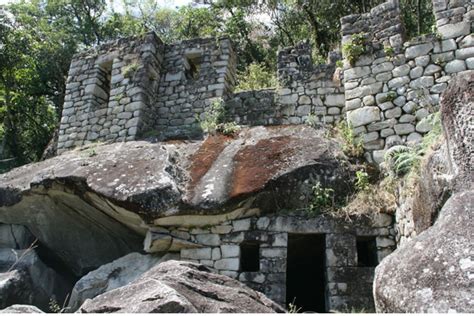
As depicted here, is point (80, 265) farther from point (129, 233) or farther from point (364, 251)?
point (364, 251)

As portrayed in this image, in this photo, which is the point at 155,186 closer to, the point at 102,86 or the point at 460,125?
the point at 460,125

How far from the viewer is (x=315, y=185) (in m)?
6.52

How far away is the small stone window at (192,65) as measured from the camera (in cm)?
996

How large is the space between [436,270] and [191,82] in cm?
780

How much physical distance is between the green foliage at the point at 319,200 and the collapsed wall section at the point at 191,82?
129 inches

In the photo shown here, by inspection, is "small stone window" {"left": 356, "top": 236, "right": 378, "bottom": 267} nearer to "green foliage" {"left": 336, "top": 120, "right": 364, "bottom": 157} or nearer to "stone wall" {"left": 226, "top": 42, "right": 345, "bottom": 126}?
"green foliage" {"left": 336, "top": 120, "right": 364, "bottom": 157}

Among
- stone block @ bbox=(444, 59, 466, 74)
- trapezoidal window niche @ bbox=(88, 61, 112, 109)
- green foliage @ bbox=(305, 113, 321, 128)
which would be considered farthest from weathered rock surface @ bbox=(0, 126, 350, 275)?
trapezoidal window niche @ bbox=(88, 61, 112, 109)

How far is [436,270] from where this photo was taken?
2471 mm

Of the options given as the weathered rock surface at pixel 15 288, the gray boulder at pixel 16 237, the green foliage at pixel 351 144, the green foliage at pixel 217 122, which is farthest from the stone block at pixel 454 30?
the gray boulder at pixel 16 237

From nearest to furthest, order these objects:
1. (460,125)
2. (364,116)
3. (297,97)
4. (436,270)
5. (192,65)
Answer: (436,270), (460,125), (364,116), (297,97), (192,65)

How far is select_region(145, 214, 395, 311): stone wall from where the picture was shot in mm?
5910

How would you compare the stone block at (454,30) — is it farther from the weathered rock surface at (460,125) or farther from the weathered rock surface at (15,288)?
the weathered rock surface at (15,288)

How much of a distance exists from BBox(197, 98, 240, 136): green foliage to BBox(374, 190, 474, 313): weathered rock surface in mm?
5512

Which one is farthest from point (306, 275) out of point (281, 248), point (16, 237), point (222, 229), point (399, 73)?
point (16, 237)
